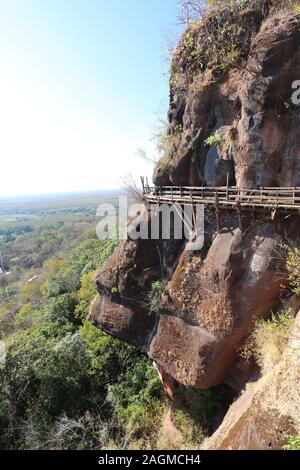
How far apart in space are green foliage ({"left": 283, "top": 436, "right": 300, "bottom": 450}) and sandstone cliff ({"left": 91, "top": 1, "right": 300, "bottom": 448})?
2883mm

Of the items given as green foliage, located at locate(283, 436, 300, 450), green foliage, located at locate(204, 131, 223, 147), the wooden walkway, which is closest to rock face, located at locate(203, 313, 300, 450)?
green foliage, located at locate(283, 436, 300, 450)

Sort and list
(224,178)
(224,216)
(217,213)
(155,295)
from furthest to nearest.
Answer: (155,295) < (224,178) < (224,216) < (217,213)

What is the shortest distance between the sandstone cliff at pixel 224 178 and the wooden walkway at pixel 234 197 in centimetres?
34

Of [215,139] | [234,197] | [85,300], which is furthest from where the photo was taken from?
[85,300]

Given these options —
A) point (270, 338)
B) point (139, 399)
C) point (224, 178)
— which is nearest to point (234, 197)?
point (224, 178)

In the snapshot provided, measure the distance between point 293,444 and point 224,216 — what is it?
6.75 meters

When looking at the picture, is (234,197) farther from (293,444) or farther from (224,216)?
(293,444)

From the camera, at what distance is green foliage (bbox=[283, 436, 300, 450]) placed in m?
5.73

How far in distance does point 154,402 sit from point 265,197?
37.7 ft

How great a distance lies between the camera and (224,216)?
10156 mm

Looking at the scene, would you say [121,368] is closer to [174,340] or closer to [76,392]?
[76,392]

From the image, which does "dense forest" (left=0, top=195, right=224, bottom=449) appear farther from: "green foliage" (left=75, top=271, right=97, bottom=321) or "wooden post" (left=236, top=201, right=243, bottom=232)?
"wooden post" (left=236, top=201, right=243, bottom=232)

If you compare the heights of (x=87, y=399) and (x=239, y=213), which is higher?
(x=239, y=213)
